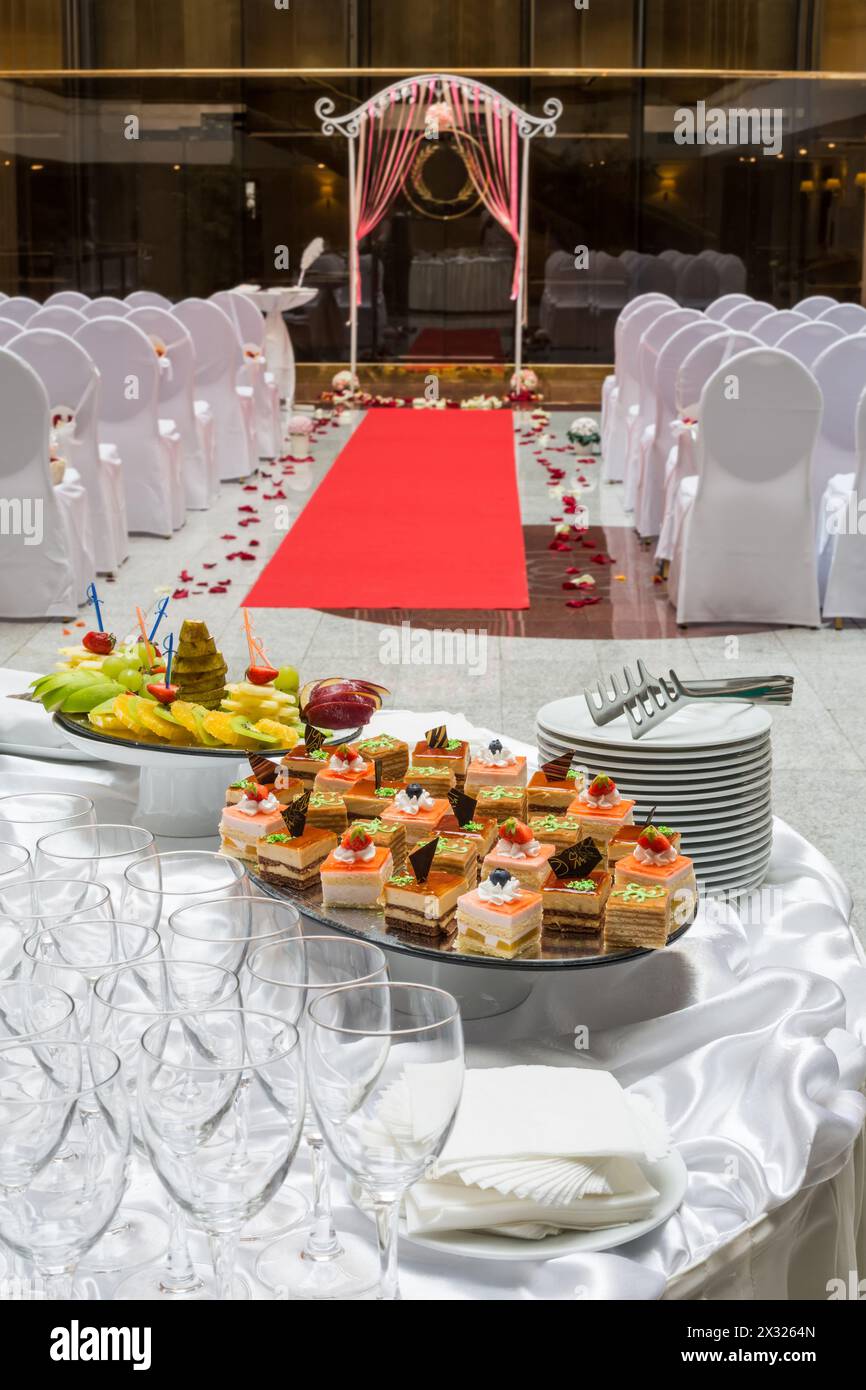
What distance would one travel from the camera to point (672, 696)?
198cm

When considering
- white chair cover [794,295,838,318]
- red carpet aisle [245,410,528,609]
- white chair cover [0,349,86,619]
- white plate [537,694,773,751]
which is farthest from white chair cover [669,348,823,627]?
white chair cover [794,295,838,318]

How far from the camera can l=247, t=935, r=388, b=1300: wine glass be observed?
109 cm

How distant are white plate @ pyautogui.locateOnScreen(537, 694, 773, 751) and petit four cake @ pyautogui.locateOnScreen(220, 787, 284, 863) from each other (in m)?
0.48

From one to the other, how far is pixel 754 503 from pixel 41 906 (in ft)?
17.1

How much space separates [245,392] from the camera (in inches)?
412

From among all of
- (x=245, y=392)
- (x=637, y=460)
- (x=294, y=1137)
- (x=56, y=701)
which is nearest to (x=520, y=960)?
(x=294, y=1137)

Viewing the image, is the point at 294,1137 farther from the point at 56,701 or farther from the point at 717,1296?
the point at 56,701

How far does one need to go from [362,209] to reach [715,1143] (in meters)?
15.8

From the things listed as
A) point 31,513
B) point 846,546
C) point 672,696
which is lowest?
point 846,546

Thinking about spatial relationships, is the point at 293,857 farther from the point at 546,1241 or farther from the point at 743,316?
the point at 743,316

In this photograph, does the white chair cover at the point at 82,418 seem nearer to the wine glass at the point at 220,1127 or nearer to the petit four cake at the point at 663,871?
the petit four cake at the point at 663,871

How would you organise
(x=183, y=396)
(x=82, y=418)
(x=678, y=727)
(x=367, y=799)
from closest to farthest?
(x=367, y=799) < (x=678, y=727) < (x=82, y=418) < (x=183, y=396)

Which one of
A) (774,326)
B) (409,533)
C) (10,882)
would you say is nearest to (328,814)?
(10,882)

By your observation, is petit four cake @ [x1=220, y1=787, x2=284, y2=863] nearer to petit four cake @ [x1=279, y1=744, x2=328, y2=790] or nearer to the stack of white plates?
petit four cake @ [x1=279, y1=744, x2=328, y2=790]
